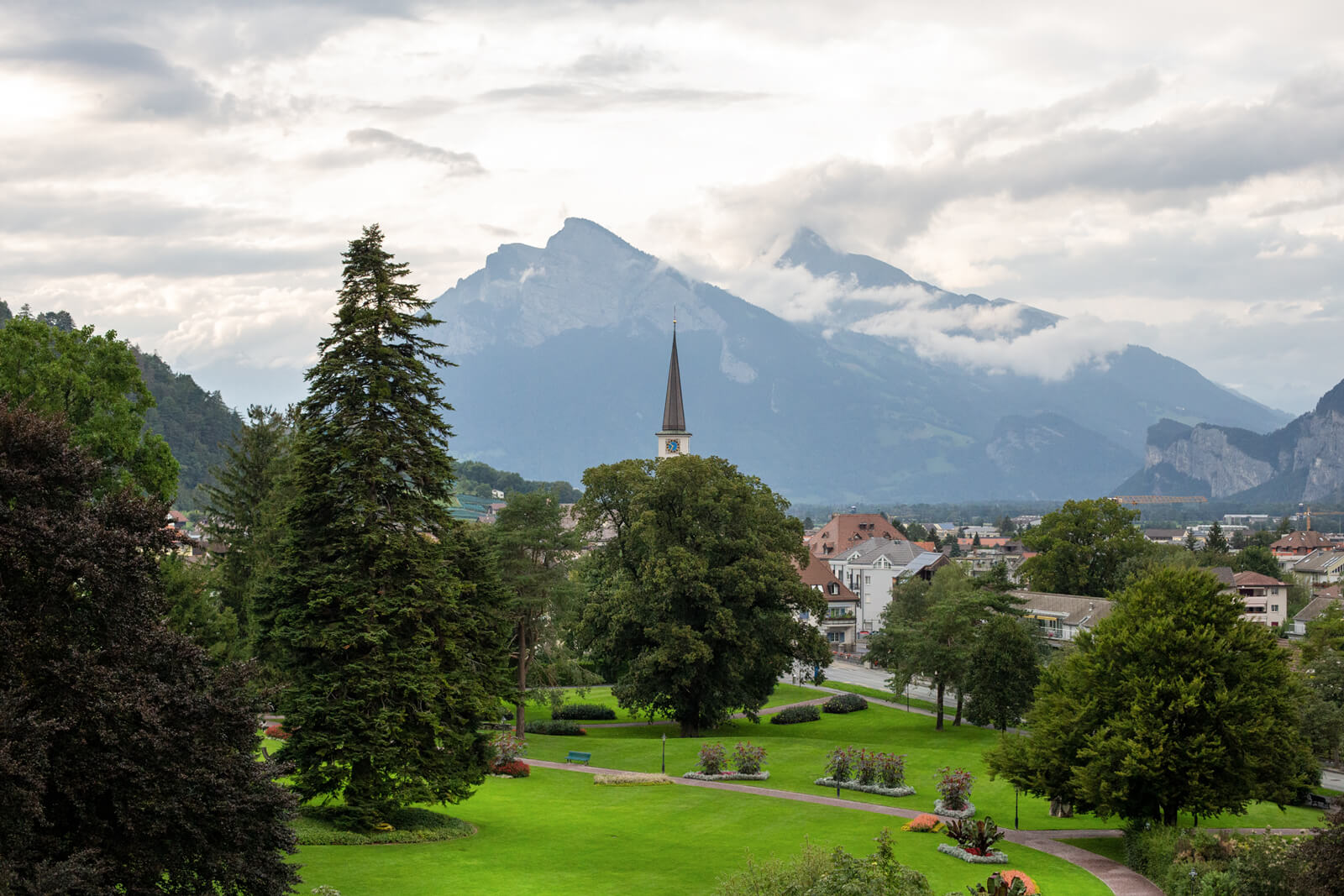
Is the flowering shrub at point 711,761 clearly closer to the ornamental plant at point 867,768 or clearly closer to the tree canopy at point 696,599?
the ornamental plant at point 867,768

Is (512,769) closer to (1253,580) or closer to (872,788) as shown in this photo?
(872,788)

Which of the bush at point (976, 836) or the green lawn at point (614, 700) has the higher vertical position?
the bush at point (976, 836)

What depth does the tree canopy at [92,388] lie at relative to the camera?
36219 mm

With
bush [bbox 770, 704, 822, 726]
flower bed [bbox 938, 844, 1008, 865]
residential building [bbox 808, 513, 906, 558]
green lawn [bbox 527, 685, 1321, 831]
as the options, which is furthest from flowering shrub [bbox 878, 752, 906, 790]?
residential building [bbox 808, 513, 906, 558]

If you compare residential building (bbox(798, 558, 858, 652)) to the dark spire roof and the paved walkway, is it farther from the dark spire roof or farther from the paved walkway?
the paved walkway

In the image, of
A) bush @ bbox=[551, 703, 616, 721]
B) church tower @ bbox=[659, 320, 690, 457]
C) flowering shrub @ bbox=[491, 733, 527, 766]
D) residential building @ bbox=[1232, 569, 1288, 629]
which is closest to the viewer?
flowering shrub @ bbox=[491, 733, 527, 766]

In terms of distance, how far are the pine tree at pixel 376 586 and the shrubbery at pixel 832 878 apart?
10.5m

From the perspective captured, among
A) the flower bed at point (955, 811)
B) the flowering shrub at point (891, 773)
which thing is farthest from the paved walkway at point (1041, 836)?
the flowering shrub at point (891, 773)

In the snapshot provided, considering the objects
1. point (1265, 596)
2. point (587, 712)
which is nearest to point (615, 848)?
point (587, 712)

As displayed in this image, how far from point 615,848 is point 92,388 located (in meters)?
22.5

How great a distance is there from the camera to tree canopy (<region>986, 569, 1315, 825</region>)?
3362 cm

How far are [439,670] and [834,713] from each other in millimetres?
45134

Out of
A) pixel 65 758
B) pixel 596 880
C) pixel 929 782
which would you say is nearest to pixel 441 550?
pixel 596 880

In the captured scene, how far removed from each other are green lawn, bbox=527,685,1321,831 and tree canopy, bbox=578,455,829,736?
103 inches
